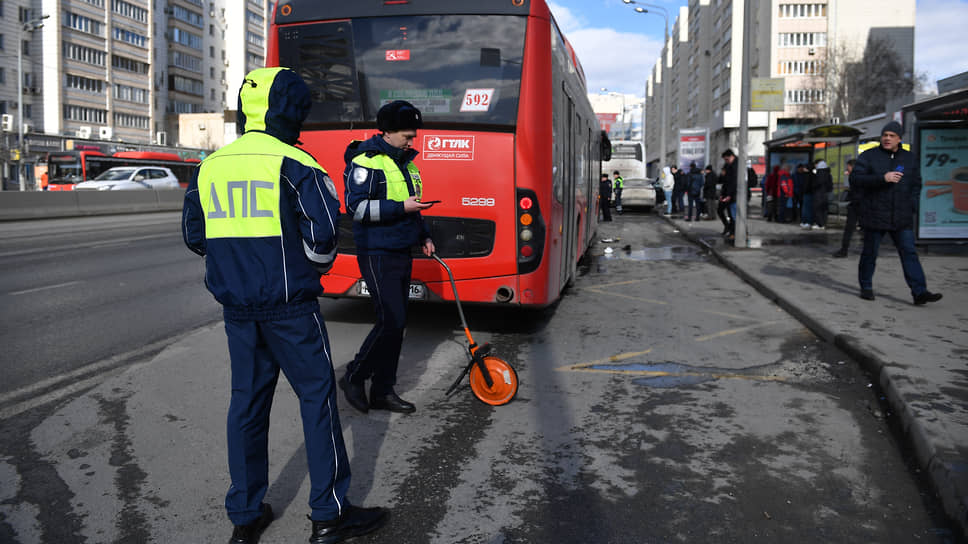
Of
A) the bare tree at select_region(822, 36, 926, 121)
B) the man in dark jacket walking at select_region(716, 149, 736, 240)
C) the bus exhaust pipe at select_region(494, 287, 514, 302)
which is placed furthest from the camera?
the bare tree at select_region(822, 36, 926, 121)

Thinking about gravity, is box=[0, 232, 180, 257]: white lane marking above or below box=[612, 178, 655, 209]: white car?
below

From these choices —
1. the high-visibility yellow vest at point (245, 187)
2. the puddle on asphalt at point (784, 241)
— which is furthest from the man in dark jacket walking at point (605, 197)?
the high-visibility yellow vest at point (245, 187)

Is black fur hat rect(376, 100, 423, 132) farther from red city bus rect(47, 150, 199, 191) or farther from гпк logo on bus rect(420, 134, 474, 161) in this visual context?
red city bus rect(47, 150, 199, 191)

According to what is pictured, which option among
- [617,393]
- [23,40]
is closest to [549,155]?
[617,393]

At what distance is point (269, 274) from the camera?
117 inches

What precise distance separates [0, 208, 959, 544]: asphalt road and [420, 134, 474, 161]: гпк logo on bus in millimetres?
1651

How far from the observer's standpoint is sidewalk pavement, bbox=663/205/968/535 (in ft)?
13.5

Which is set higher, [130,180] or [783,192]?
[130,180]

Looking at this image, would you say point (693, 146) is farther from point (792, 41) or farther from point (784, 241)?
point (792, 41)

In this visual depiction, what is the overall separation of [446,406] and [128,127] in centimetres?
8030

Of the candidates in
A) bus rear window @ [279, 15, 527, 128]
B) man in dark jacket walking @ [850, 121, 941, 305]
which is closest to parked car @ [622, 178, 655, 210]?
man in dark jacket walking @ [850, 121, 941, 305]

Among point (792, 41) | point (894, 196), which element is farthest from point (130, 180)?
point (792, 41)

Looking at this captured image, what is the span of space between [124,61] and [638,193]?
5953 centimetres

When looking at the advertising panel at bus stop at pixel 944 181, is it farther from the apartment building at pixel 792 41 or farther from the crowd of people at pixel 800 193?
the apartment building at pixel 792 41
